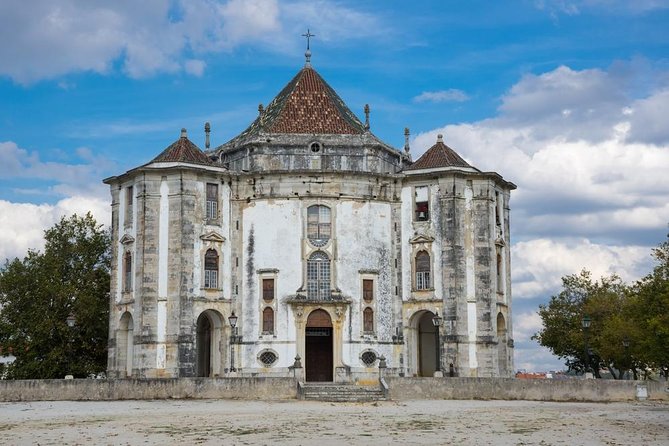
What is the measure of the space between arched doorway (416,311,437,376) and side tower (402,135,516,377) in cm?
24

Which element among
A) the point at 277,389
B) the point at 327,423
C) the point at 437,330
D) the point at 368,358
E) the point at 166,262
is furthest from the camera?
the point at 437,330

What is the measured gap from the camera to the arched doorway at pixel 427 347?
56.7 metres

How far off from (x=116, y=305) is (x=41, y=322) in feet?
16.8

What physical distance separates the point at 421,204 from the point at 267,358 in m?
11.4

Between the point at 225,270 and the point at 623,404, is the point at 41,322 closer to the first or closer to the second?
the point at 225,270

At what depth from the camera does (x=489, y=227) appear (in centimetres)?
5481

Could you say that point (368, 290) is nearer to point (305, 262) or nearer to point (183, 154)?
point (305, 262)

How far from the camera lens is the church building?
5275 centimetres

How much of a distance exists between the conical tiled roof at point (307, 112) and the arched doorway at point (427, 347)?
11042 mm

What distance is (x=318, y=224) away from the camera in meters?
54.3

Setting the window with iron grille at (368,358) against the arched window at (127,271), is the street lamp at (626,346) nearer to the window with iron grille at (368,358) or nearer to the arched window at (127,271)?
the window with iron grille at (368,358)

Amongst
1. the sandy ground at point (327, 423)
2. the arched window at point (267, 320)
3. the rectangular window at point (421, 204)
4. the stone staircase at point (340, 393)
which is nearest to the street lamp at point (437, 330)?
the rectangular window at point (421, 204)

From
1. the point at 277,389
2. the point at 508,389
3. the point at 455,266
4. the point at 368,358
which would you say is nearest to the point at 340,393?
the point at 277,389

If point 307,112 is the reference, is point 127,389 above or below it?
below
